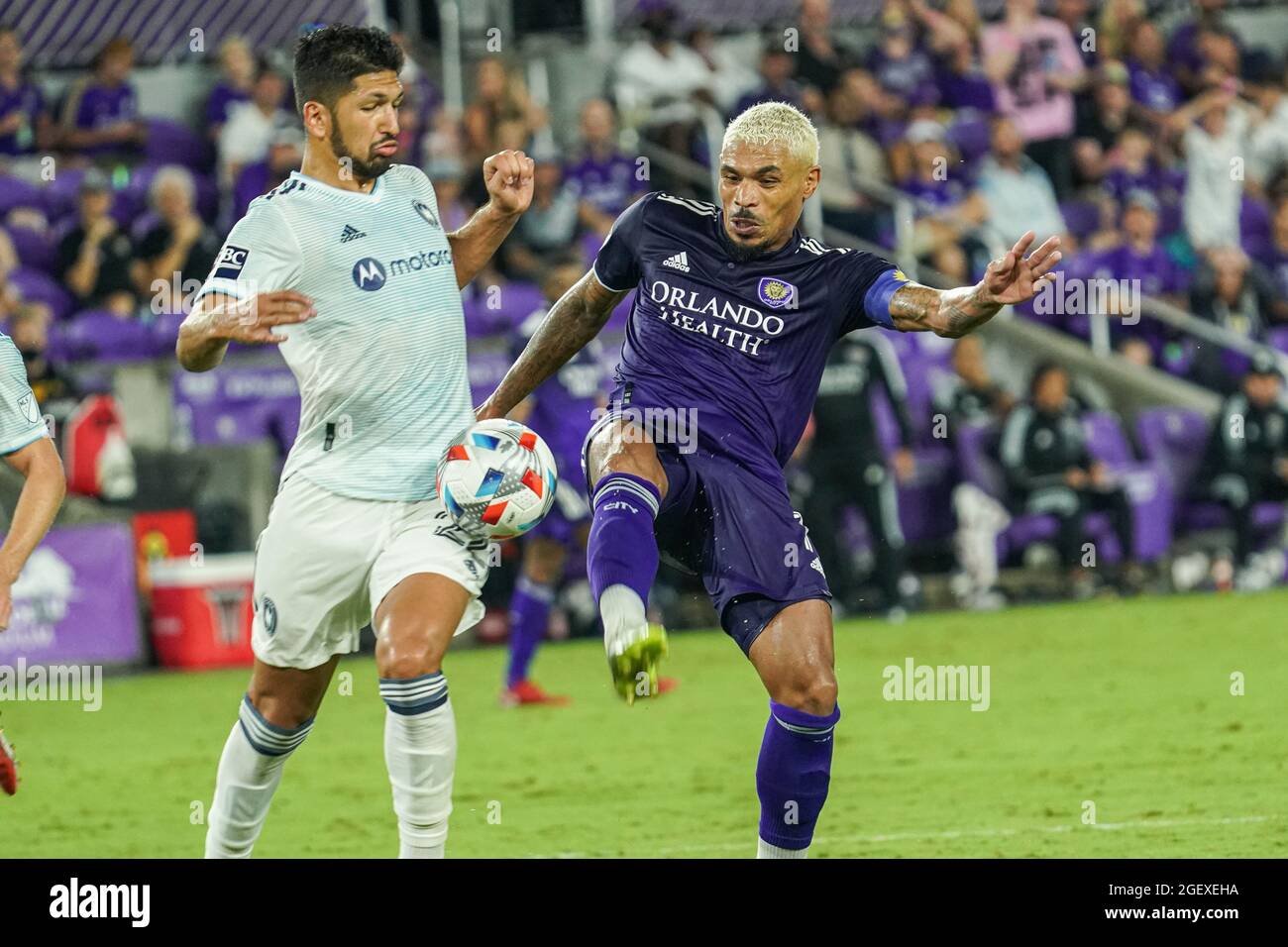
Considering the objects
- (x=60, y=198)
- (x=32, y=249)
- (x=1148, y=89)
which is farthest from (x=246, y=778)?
(x=1148, y=89)

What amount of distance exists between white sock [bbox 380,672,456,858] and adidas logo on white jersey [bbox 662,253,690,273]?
1741 mm

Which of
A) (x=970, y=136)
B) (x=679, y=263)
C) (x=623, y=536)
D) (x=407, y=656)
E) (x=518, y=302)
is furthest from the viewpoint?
(x=970, y=136)

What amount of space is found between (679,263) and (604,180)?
32.6 feet

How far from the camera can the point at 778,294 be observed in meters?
6.64

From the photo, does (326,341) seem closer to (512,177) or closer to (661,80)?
(512,177)

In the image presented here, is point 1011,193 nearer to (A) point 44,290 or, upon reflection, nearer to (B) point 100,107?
(B) point 100,107

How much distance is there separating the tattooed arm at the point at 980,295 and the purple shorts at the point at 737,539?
0.72m

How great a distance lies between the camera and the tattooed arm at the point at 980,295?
592 centimetres

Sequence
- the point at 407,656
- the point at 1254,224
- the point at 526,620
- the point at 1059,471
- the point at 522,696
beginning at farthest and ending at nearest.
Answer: the point at 1254,224 < the point at 1059,471 < the point at 522,696 < the point at 526,620 < the point at 407,656

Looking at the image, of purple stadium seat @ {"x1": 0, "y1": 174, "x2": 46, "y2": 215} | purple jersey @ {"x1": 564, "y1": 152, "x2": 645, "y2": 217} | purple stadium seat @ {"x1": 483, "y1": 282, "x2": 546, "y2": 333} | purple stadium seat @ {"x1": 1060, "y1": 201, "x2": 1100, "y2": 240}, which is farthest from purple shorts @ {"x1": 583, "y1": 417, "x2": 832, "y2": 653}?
purple stadium seat @ {"x1": 1060, "y1": 201, "x2": 1100, "y2": 240}

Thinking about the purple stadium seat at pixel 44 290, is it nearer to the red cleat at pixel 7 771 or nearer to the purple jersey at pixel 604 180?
the purple jersey at pixel 604 180

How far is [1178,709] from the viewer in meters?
10.8

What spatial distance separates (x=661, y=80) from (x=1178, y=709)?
29.2 ft

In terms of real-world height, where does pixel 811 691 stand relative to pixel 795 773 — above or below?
above
